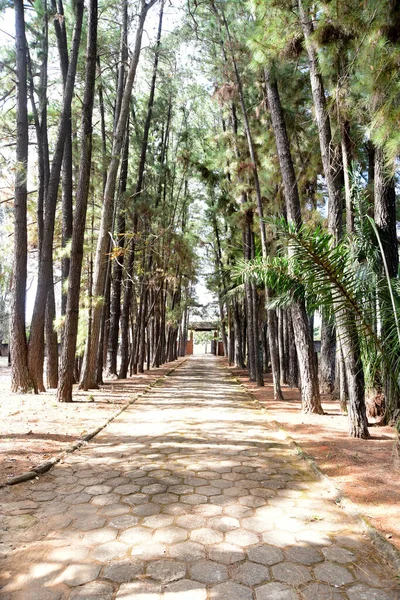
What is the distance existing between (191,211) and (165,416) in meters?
20.7

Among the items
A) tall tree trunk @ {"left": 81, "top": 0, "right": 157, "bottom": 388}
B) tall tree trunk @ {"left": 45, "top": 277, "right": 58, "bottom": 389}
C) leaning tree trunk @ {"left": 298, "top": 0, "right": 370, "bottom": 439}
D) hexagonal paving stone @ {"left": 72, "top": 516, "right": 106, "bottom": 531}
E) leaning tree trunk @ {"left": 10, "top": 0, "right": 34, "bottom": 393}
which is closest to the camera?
hexagonal paving stone @ {"left": 72, "top": 516, "right": 106, "bottom": 531}

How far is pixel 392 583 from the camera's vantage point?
241 cm

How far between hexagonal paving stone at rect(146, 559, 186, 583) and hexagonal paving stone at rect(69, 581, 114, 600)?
0.26 meters

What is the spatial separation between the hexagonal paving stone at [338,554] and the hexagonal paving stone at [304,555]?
2.2 inches

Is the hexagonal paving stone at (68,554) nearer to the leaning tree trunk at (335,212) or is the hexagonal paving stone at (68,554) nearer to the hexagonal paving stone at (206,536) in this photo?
the hexagonal paving stone at (206,536)

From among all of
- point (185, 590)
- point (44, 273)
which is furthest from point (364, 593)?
point (44, 273)

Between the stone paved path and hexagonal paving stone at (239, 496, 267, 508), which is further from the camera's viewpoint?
hexagonal paving stone at (239, 496, 267, 508)

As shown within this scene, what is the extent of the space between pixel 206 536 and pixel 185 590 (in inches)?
26.4

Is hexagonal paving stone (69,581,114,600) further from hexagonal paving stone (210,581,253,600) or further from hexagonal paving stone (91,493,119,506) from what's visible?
hexagonal paving stone (91,493,119,506)

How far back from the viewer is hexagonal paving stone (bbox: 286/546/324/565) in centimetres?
263

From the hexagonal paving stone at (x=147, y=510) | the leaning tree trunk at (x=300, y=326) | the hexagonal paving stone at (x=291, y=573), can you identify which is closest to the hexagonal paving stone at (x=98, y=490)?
the hexagonal paving stone at (x=147, y=510)

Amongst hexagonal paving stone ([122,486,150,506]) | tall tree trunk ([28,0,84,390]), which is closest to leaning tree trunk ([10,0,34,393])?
tall tree trunk ([28,0,84,390])

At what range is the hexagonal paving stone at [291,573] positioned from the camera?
2.41 metres

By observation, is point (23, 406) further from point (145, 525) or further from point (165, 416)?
point (145, 525)
